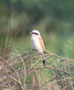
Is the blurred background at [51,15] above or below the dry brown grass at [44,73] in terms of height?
above

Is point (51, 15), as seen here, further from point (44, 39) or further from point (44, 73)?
point (44, 73)

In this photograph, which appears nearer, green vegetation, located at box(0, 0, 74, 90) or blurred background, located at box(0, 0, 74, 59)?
green vegetation, located at box(0, 0, 74, 90)

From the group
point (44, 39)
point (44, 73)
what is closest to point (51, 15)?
point (44, 39)

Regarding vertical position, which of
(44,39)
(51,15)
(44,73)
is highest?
(51,15)

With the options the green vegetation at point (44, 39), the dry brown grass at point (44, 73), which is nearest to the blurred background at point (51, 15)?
the green vegetation at point (44, 39)

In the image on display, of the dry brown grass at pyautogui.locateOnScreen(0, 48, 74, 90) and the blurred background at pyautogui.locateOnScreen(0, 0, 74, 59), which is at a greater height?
the blurred background at pyautogui.locateOnScreen(0, 0, 74, 59)

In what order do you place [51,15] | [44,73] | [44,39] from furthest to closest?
1. [51,15]
2. [44,39]
3. [44,73]

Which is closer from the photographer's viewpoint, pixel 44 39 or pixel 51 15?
pixel 44 39

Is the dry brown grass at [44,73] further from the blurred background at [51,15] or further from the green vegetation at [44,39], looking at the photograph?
the blurred background at [51,15]

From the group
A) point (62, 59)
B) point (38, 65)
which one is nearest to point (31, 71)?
point (38, 65)

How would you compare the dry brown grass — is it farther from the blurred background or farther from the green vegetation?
the blurred background

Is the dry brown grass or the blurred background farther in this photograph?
the blurred background

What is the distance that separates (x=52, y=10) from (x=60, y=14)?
0.65 meters

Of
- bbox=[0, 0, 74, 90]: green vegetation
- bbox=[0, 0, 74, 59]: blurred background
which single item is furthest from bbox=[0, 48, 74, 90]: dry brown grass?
bbox=[0, 0, 74, 59]: blurred background
